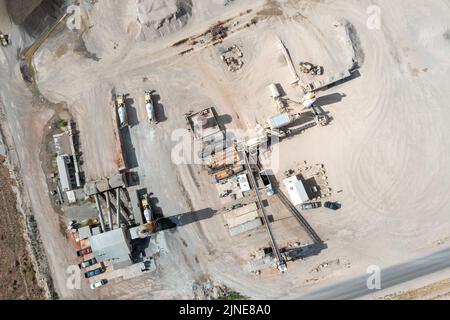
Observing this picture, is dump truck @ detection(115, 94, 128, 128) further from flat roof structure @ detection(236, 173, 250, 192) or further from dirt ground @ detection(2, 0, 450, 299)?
flat roof structure @ detection(236, 173, 250, 192)

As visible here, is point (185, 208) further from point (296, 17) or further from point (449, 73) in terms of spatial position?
point (449, 73)

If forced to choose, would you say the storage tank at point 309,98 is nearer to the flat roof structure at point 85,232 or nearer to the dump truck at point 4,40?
the flat roof structure at point 85,232

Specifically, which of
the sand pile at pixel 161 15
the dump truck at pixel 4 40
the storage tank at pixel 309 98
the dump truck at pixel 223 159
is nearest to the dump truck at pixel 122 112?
the sand pile at pixel 161 15

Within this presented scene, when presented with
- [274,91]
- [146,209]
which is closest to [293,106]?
[274,91]

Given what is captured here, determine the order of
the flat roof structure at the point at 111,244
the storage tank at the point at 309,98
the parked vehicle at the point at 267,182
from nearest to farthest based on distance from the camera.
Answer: the storage tank at the point at 309,98 < the flat roof structure at the point at 111,244 < the parked vehicle at the point at 267,182

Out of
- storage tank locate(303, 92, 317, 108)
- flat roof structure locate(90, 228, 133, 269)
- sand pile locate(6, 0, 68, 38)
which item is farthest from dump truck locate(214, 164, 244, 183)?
sand pile locate(6, 0, 68, 38)

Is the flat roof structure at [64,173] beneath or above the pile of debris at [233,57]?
beneath

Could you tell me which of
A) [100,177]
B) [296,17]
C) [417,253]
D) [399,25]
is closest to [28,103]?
[100,177]
